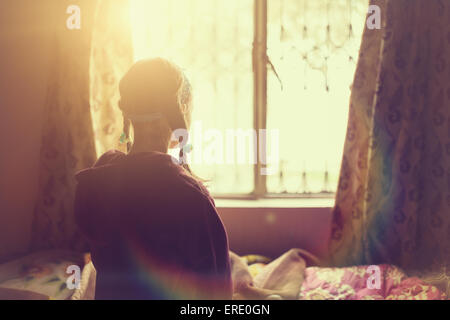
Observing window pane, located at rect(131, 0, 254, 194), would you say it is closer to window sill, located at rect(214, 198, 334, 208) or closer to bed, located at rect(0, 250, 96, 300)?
window sill, located at rect(214, 198, 334, 208)

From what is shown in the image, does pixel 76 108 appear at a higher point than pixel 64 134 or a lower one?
higher

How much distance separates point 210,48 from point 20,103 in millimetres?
1257

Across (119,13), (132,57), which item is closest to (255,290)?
(132,57)

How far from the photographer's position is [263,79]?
94.4 inches

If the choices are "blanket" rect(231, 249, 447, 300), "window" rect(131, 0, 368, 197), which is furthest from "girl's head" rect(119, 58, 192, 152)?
"window" rect(131, 0, 368, 197)

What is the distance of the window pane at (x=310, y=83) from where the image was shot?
2375mm

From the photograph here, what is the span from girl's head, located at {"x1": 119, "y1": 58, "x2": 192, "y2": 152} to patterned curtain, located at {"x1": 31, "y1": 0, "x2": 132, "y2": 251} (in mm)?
1453

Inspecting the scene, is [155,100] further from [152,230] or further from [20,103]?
[20,103]

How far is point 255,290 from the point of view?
5.45 ft

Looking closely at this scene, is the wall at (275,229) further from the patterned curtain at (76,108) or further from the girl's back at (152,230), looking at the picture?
the girl's back at (152,230)

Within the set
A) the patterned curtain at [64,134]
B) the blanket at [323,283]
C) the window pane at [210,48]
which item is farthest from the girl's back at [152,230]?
the window pane at [210,48]

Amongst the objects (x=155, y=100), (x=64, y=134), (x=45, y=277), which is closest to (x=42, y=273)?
(x=45, y=277)

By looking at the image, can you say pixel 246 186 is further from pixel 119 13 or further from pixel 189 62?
pixel 119 13

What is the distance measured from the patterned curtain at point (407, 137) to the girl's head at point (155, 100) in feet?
4.95
